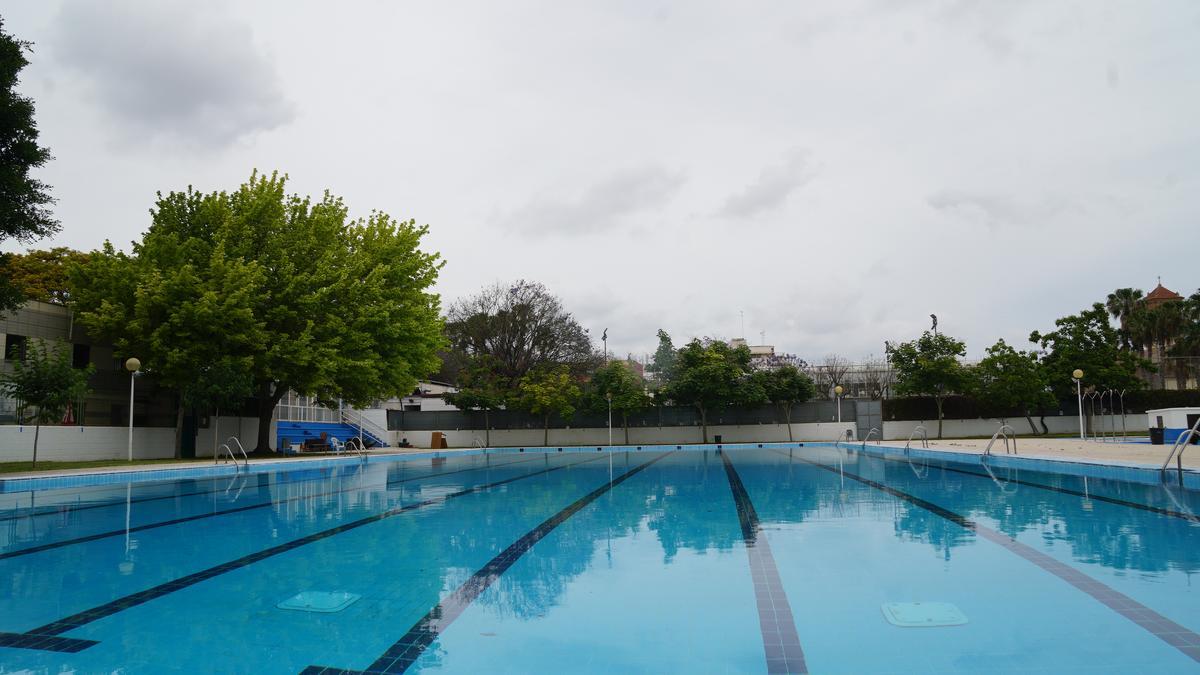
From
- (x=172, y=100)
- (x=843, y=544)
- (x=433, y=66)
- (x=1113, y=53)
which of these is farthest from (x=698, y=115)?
(x=843, y=544)

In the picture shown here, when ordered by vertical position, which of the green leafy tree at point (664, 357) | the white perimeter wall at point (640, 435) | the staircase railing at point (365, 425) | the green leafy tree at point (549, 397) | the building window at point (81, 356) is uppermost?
the green leafy tree at point (664, 357)

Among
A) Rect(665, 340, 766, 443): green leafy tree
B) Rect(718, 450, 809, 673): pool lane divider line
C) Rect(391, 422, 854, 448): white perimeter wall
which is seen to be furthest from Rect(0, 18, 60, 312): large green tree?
Rect(665, 340, 766, 443): green leafy tree

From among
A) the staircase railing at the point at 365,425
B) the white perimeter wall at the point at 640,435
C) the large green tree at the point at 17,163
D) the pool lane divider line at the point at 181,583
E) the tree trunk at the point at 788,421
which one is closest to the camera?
the pool lane divider line at the point at 181,583

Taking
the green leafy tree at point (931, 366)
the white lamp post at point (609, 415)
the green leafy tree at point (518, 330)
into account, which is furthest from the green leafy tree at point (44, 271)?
the green leafy tree at point (931, 366)

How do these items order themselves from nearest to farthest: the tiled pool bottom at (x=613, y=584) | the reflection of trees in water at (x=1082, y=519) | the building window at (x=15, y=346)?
the tiled pool bottom at (x=613, y=584) < the reflection of trees in water at (x=1082, y=519) < the building window at (x=15, y=346)

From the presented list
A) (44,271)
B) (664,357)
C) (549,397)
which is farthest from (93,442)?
(664,357)

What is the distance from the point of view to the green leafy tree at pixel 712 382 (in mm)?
31766

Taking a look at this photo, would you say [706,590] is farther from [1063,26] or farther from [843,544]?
[1063,26]

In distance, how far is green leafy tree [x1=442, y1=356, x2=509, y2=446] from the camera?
110 feet

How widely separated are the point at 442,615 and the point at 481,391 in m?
30.6

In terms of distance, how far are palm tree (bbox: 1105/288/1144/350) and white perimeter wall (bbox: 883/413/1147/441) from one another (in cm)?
863

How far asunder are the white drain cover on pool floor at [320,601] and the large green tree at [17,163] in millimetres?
14661

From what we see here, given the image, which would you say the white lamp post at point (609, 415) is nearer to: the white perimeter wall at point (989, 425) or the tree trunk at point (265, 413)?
the white perimeter wall at point (989, 425)

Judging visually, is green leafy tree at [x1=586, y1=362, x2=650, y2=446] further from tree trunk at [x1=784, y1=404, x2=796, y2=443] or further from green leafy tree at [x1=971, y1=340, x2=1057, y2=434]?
green leafy tree at [x1=971, y1=340, x2=1057, y2=434]
